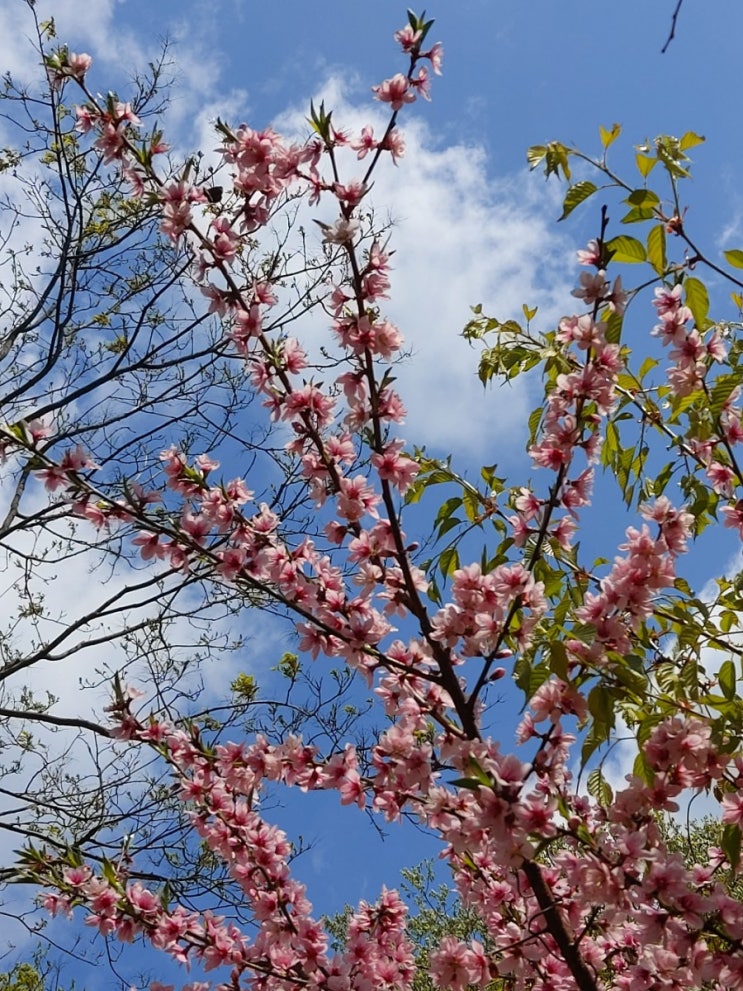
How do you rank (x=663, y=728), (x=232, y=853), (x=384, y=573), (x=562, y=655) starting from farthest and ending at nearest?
(x=232, y=853) < (x=384, y=573) < (x=663, y=728) < (x=562, y=655)

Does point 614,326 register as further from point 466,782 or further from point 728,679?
point 466,782

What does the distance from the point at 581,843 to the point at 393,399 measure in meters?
1.21

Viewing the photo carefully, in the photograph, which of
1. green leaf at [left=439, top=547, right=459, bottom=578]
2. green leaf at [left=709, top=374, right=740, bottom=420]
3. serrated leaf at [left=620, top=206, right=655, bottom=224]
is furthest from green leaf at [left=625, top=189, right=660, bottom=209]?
green leaf at [left=439, top=547, right=459, bottom=578]

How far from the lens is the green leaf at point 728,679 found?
1.93m

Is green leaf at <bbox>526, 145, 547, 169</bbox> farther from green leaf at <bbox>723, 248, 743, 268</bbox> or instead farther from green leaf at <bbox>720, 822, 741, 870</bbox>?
green leaf at <bbox>720, 822, 741, 870</bbox>

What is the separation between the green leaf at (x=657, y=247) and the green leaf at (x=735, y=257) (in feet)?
0.69

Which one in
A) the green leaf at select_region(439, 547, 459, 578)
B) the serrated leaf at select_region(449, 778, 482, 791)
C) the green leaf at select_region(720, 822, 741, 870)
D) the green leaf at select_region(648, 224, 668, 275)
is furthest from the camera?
the green leaf at select_region(439, 547, 459, 578)

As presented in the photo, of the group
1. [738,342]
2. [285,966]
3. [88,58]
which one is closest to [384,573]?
[285,966]

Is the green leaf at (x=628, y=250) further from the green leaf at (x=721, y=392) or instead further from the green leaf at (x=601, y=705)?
the green leaf at (x=601, y=705)

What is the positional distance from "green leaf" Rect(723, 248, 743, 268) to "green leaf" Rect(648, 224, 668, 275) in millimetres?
209

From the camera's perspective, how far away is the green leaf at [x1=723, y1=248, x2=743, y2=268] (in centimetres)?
233

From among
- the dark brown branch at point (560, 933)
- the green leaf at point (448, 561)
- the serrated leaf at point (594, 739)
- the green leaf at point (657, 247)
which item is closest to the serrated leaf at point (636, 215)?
the green leaf at point (657, 247)

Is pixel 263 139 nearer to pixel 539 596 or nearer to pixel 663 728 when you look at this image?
pixel 539 596

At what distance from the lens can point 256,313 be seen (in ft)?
7.90
